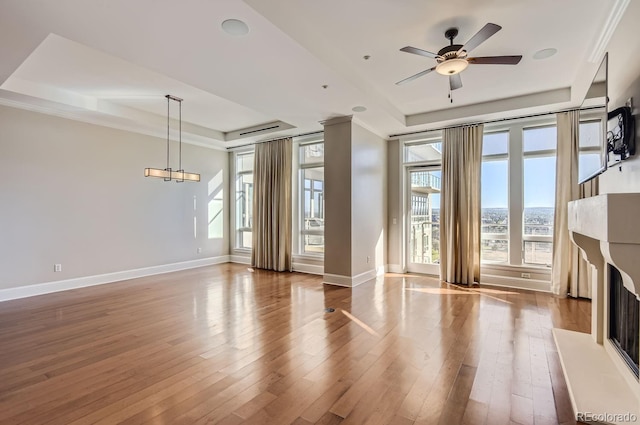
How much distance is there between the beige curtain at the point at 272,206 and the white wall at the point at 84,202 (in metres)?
1.52

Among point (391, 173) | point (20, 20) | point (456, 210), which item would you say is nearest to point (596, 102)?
point (456, 210)

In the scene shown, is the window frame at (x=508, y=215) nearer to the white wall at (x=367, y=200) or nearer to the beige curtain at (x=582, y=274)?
the beige curtain at (x=582, y=274)

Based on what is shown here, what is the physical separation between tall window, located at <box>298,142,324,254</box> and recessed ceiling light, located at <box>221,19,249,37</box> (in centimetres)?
433

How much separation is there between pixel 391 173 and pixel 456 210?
168cm

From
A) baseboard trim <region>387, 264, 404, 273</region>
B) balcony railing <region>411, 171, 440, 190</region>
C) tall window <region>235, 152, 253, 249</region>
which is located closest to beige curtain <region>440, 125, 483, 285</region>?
balcony railing <region>411, 171, 440, 190</region>

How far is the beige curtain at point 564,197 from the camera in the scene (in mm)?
4969

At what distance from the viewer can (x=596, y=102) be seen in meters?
2.83

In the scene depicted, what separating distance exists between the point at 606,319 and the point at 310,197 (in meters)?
5.54

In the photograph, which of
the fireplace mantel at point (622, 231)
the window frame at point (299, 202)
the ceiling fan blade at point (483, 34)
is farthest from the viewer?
the window frame at point (299, 202)

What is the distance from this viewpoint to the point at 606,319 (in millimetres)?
2824

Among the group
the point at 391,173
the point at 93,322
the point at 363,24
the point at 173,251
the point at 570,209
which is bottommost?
the point at 93,322

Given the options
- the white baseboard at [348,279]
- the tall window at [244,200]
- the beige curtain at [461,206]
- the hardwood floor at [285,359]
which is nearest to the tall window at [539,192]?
the beige curtain at [461,206]

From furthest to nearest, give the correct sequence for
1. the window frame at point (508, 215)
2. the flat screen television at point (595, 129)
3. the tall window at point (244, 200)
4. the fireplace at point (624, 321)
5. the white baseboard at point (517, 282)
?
the tall window at point (244, 200)
the window frame at point (508, 215)
the white baseboard at point (517, 282)
the flat screen television at point (595, 129)
the fireplace at point (624, 321)

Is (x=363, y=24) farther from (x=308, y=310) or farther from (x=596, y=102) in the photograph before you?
(x=308, y=310)
